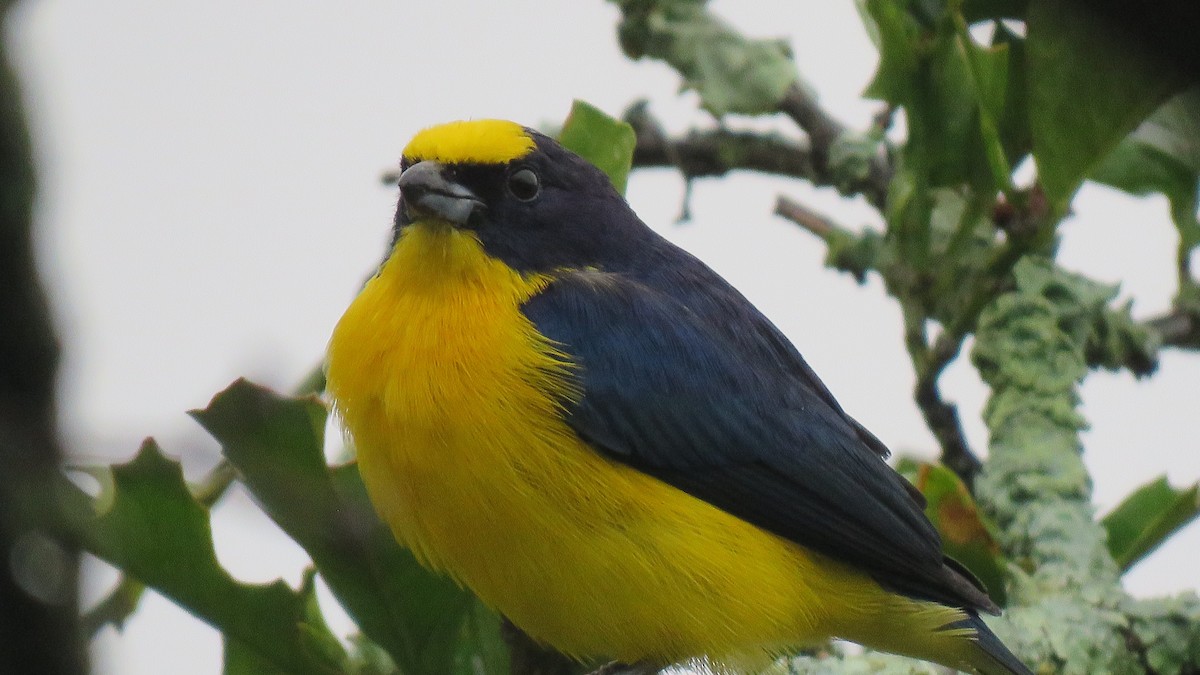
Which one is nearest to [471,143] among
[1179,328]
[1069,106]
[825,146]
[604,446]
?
[604,446]

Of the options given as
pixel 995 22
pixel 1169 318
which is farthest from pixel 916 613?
pixel 995 22

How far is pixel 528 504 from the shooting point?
3.10 metres

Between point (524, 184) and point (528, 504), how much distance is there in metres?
0.96

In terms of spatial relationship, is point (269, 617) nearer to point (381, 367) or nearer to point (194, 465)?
point (381, 367)

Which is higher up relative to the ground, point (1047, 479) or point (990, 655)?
point (1047, 479)

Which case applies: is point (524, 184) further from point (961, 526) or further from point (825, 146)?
point (961, 526)

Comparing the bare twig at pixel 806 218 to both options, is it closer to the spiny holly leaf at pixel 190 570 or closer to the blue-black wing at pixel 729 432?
the blue-black wing at pixel 729 432

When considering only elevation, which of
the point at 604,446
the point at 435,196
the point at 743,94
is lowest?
the point at 604,446

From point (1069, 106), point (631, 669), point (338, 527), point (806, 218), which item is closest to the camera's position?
point (338, 527)

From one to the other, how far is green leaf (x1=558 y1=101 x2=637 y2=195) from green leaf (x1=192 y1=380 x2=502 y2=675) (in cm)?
117

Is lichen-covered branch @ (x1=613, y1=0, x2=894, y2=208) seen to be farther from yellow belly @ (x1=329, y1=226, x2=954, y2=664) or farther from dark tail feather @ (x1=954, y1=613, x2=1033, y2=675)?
dark tail feather @ (x1=954, y1=613, x2=1033, y2=675)

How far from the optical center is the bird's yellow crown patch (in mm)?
3553

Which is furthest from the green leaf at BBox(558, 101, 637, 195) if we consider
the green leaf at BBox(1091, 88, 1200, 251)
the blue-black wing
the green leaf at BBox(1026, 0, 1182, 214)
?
the green leaf at BBox(1091, 88, 1200, 251)

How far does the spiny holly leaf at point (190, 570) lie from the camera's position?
2979 mm
